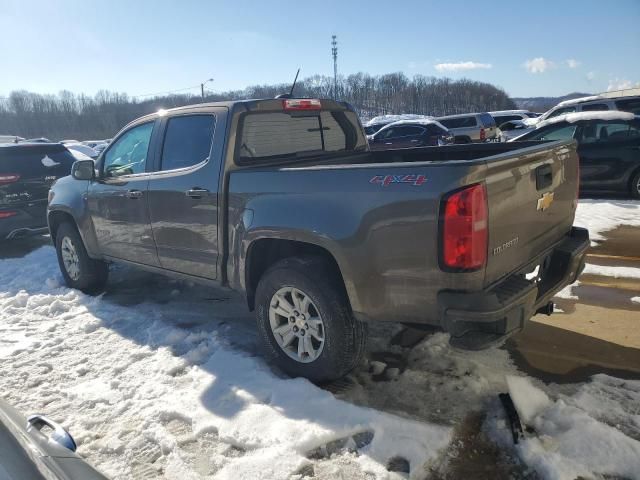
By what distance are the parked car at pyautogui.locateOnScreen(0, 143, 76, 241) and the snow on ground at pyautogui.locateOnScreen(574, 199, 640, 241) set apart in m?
8.43

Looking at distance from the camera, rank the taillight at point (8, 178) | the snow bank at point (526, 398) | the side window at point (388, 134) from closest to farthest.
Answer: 1. the snow bank at point (526, 398)
2. the taillight at point (8, 178)
3. the side window at point (388, 134)

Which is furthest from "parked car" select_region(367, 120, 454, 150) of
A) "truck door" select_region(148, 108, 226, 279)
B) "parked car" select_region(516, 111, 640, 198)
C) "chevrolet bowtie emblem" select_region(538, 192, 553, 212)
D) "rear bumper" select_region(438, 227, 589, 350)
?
"rear bumper" select_region(438, 227, 589, 350)

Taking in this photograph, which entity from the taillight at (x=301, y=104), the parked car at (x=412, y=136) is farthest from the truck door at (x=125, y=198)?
the parked car at (x=412, y=136)

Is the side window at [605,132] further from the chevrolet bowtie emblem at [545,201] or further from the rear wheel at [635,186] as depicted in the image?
the chevrolet bowtie emblem at [545,201]

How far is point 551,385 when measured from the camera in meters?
3.23

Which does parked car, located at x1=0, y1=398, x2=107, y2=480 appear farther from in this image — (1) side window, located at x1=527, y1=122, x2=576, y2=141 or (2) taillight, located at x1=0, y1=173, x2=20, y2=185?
(1) side window, located at x1=527, y1=122, x2=576, y2=141

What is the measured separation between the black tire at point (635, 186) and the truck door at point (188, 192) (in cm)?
890

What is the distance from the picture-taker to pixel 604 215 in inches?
324

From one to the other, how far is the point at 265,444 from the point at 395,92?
137 metres

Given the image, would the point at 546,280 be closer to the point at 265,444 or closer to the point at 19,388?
the point at 265,444

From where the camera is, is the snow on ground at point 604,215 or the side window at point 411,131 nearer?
the snow on ground at point 604,215

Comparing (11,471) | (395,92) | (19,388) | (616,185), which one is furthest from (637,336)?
(395,92)

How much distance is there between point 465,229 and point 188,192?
2.39 metres

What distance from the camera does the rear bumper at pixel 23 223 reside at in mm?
7332
